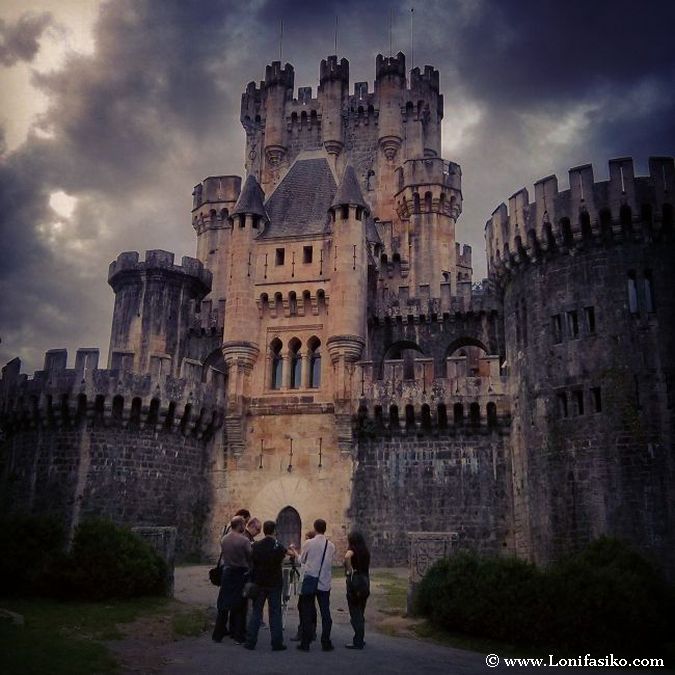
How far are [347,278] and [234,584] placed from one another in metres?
21.3

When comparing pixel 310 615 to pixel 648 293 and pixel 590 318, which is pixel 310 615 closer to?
pixel 590 318

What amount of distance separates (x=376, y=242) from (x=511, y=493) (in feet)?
55.1

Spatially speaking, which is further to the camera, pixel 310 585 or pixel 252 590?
pixel 310 585

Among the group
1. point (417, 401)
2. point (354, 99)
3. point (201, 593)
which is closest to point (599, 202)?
point (417, 401)

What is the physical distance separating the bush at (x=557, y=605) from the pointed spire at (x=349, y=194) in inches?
832

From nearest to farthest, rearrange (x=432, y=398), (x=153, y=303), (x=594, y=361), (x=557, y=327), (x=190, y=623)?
(x=190, y=623) → (x=594, y=361) → (x=557, y=327) → (x=432, y=398) → (x=153, y=303)

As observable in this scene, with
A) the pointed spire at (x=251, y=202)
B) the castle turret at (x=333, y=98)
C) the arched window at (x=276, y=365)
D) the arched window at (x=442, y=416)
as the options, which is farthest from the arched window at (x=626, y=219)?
the castle turret at (x=333, y=98)

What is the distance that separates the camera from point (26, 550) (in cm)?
1948

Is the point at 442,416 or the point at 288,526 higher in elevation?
the point at 442,416

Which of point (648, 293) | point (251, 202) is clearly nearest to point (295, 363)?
point (251, 202)

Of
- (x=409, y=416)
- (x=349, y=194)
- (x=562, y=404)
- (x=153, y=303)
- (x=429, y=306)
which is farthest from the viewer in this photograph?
(x=153, y=303)

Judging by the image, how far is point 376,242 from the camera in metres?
40.3

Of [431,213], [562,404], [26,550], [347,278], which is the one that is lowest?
[26,550]

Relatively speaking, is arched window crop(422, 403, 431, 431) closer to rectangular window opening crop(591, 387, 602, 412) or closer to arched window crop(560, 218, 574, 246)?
rectangular window opening crop(591, 387, 602, 412)
